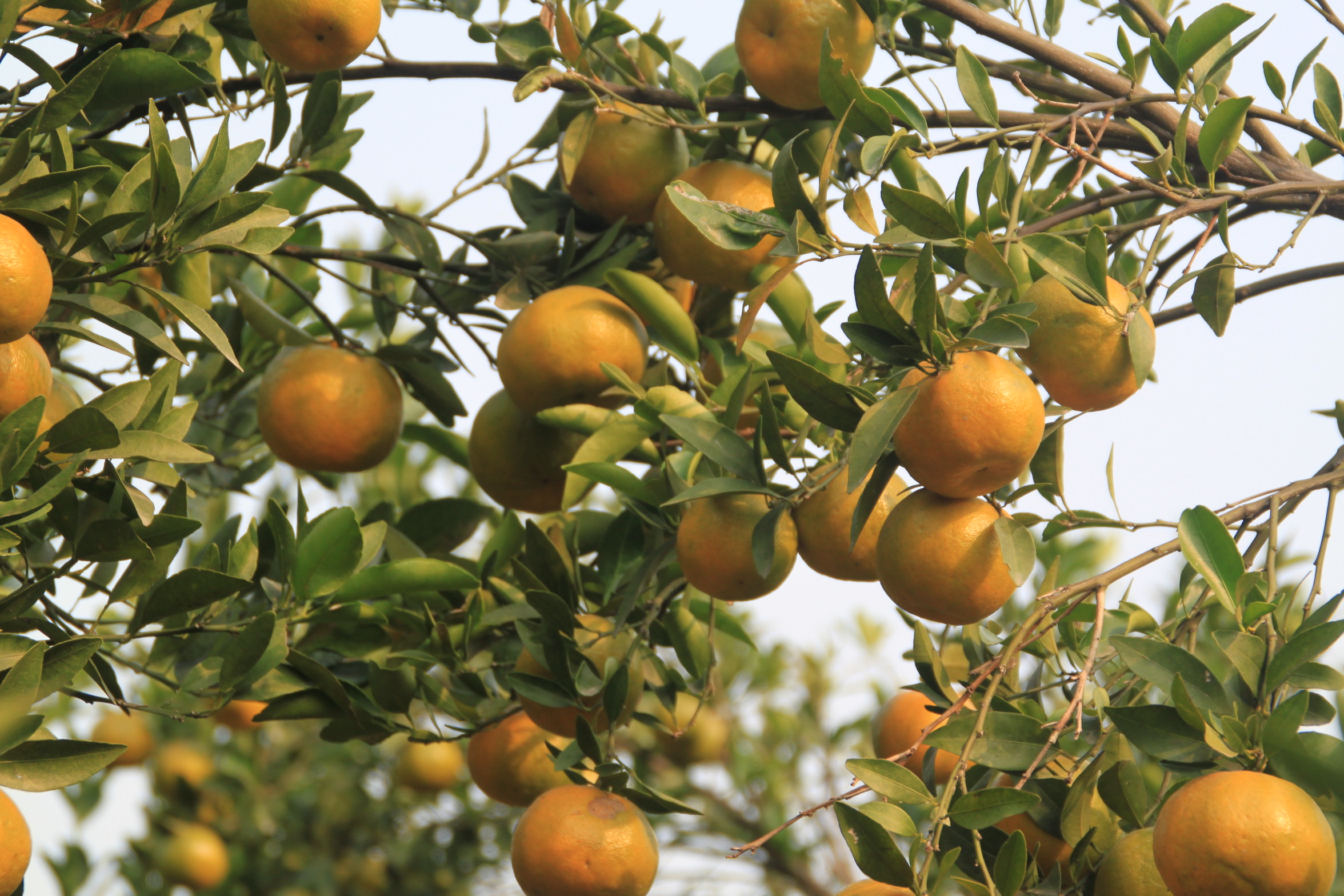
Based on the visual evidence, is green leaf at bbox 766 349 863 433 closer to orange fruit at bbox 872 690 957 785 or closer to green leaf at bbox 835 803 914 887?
green leaf at bbox 835 803 914 887

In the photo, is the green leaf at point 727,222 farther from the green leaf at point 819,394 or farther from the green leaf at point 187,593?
the green leaf at point 187,593

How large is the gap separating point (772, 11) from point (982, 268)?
1.96 feet

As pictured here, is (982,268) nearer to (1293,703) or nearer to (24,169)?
(1293,703)

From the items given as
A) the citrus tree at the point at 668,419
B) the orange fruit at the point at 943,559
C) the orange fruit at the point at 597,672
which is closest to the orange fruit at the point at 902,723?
the citrus tree at the point at 668,419

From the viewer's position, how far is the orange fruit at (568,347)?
1.61 metres

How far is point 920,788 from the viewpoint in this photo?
1.07 m

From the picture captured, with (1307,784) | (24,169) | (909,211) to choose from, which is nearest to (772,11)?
(909,211)

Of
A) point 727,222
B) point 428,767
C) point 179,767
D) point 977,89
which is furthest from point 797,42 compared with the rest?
point 179,767

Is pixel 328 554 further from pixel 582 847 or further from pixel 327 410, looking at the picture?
pixel 582 847

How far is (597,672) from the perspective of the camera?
153cm

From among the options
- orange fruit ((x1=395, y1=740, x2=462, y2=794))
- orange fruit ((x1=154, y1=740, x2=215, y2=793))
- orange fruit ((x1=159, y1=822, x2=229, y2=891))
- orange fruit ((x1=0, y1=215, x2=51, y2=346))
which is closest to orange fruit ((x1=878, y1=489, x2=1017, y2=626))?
orange fruit ((x1=0, y1=215, x2=51, y2=346))

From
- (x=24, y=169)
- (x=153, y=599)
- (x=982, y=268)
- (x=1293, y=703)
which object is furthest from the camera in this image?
(x=153, y=599)

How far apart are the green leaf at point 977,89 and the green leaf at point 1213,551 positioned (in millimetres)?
501

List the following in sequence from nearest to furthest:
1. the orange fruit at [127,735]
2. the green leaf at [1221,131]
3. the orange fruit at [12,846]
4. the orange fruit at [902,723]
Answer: the orange fruit at [12,846], the green leaf at [1221,131], the orange fruit at [902,723], the orange fruit at [127,735]
